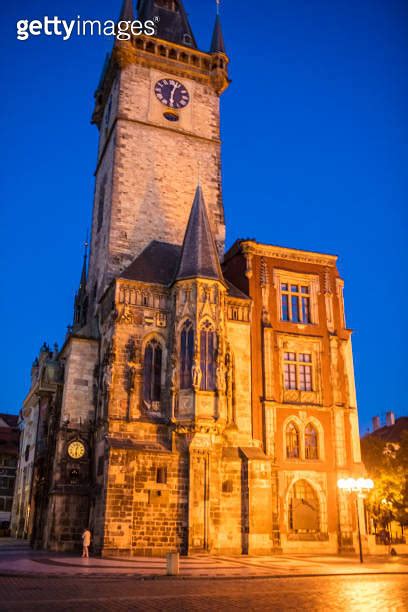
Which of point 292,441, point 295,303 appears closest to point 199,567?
point 292,441

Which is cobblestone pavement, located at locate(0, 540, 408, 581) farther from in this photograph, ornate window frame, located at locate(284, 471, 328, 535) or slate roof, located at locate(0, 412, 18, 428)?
slate roof, located at locate(0, 412, 18, 428)

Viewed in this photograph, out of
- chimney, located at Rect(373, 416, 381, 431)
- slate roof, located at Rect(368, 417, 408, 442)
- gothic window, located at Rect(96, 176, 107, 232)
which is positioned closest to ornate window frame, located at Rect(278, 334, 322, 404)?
gothic window, located at Rect(96, 176, 107, 232)

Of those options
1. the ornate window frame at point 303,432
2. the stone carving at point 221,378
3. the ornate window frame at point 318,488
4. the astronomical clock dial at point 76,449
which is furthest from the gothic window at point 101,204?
the ornate window frame at point 318,488

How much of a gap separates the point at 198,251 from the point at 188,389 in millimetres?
7579

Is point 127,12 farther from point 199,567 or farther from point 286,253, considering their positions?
point 199,567

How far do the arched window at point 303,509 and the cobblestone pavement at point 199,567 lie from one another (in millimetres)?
4274

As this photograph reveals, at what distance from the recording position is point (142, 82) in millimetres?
41531

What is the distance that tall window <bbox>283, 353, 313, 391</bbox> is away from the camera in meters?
34.0

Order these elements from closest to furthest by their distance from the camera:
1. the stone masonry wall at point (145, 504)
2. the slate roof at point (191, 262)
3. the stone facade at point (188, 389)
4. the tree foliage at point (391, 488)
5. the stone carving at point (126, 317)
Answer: the stone masonry wall at point (145, 504), the stone facade at point (188, 389), the stone carving at point (126, 317), the slate roof at point (191, 262), the tree foliage at point (391, 488)

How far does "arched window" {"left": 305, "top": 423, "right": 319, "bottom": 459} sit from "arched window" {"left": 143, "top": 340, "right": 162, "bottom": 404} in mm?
8754

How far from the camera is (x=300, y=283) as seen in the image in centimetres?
3631

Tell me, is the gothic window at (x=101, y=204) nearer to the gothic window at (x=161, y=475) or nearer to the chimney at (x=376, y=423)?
the gothic window at (x=161, y=475)

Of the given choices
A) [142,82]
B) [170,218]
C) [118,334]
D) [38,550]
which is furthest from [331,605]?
[142,82]

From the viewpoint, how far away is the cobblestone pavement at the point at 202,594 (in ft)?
40.9
